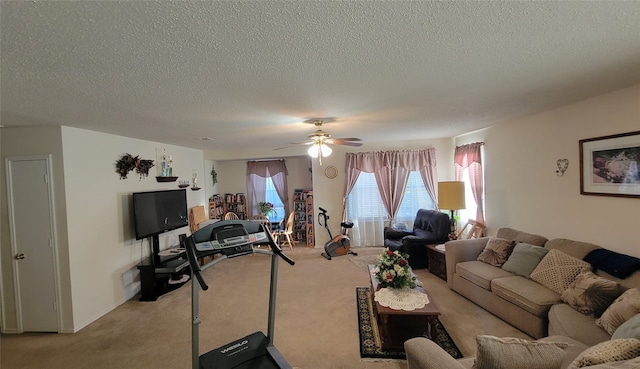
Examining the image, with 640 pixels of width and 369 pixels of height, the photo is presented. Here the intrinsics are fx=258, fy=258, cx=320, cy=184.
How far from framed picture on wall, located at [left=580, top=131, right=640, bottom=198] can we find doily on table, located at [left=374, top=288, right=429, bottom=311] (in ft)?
6.77

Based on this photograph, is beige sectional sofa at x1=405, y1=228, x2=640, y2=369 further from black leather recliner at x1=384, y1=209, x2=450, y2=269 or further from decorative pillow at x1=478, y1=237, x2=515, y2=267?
black leather recliner at x1=384, y1=209, x2=450, y2=269

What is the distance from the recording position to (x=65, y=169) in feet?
9.43

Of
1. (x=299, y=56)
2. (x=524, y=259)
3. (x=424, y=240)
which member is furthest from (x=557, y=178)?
(x=299, y=56)

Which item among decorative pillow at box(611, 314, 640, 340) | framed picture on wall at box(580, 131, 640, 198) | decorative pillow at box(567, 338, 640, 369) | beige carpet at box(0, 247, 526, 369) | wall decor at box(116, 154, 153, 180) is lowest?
beige carpet at box(0, 247, 526, 369)

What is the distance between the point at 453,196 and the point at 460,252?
1.00 meters

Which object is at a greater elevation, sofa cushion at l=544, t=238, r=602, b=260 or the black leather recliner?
sofa cushion at l=544, t=238, r=602, b=260

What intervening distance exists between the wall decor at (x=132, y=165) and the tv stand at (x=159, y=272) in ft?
4.11

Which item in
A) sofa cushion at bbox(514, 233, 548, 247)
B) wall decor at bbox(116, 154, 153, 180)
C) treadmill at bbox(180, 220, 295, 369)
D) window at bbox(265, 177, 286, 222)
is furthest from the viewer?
window at bbox(265, 177, 286, 222)

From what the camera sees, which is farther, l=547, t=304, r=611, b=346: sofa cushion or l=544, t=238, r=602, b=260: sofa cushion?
l=544, t=238, r=602, b=260: sofa cushion

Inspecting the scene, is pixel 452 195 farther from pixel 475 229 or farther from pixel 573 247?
pixel 573 247

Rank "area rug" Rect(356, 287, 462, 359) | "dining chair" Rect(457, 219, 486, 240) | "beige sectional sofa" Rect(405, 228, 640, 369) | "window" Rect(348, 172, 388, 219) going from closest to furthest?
"beige sectional sofa" Rect(405, 228, 640, 369) < "area rug" Rect(356, 287, 462, 359) < "dining chair" Rect(457, 219, 486, 240) < "window" Rect(348, 172, 388, 219)

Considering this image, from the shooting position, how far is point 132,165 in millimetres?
3740

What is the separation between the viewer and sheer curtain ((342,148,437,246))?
5.44 m

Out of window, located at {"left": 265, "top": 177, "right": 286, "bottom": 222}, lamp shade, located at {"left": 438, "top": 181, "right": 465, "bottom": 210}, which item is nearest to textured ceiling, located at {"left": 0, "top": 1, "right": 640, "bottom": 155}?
lamp shade, located at {"left": 438, "top": 181, "right": 465, "bottom": 210}
